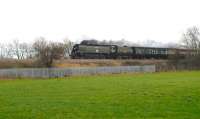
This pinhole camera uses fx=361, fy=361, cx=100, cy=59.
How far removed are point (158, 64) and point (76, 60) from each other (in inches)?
887

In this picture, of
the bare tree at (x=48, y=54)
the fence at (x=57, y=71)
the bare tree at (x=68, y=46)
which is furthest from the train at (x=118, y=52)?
the bare tree at (x=68, y=46)

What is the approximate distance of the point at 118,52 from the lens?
84.6 m

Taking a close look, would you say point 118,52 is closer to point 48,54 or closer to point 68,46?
point 48,54

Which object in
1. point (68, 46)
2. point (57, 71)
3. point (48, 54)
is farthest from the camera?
point (68, 46)

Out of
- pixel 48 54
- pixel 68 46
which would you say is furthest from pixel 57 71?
pixel 68 46

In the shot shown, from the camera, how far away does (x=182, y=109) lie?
15453mm

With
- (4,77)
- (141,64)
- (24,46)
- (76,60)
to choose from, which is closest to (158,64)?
(141,64)

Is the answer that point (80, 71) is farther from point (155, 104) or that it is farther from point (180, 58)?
point (155, 104)

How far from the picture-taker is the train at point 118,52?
79.1 metres

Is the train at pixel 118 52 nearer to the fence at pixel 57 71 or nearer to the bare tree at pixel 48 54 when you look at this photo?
the bare tree at pixel 48 54

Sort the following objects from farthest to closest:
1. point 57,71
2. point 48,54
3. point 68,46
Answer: point 68,46
point 48,54
point 57,71

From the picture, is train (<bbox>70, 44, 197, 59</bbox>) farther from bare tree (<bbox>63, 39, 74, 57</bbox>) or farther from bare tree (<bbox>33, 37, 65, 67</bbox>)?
bare tree (<bbox>63, 39, 74, 57</bbox>)

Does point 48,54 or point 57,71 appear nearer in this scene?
point 57,71

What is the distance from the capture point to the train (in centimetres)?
7906
